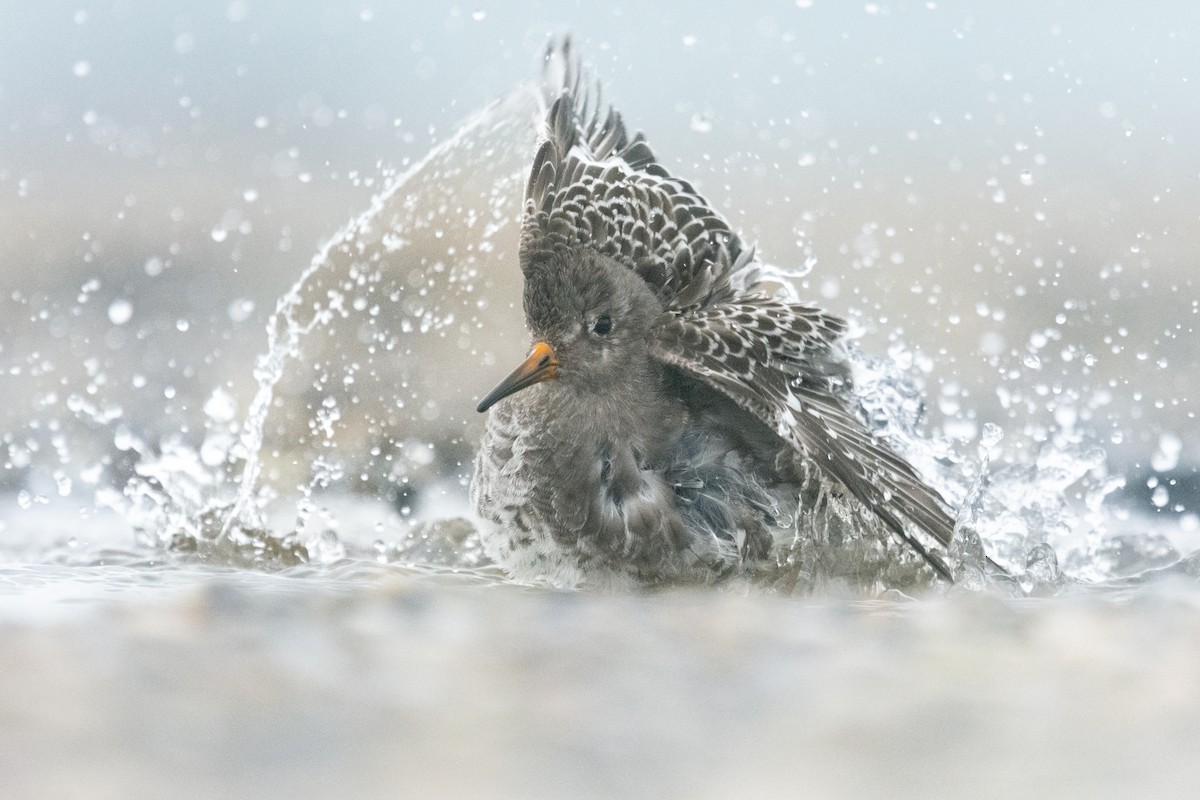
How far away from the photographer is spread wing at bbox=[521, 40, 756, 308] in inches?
163

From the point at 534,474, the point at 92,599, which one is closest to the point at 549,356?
the point at 534,474

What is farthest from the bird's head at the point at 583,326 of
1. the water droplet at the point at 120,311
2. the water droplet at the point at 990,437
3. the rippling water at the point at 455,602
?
the water droplet at the point at 120,311

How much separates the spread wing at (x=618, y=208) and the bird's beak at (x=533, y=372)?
336 millimetres

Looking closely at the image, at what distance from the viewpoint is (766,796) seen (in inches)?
68.9

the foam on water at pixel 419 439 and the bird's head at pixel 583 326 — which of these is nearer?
the bird's head at pixel 583 326

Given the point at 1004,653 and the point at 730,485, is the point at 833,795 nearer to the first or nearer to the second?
the point at 1004,653

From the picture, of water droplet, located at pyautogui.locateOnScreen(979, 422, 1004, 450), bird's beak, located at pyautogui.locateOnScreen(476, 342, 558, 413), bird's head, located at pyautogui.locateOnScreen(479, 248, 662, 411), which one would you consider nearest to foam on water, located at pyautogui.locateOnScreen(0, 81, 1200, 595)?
water droplet, located at pyautogui.locateOnScreen(979, 422, 1004, 450)

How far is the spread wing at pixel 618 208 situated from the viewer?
13.5ft

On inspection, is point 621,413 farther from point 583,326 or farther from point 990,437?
point 990,437

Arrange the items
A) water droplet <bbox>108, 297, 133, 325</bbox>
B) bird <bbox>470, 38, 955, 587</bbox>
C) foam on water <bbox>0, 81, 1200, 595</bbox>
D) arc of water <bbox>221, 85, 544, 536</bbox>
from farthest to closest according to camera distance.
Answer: water droplet <bbox>108, 297, 133, 325</bbox>
arc of water <bbox>221, 85, 544, 536</bbox>
foam on water <bbox>0, 81, 1200, 595</bbox>
bird <bbox>470, 38, 955, 587</bbox>

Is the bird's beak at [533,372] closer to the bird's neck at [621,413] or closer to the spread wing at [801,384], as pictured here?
the bird's neck at [621,413]

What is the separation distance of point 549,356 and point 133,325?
3419mm

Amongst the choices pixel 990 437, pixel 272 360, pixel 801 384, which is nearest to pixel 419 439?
pixel 272 360

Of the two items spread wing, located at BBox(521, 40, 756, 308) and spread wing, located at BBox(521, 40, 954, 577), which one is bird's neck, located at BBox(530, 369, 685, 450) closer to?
spread wing, located at BBox(521, 40, 954, 577)
